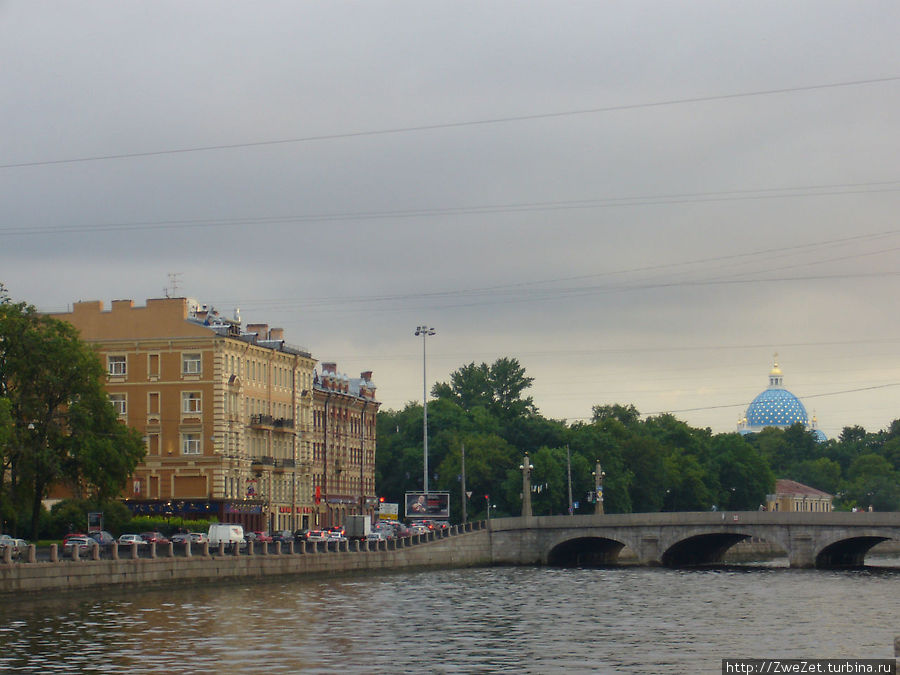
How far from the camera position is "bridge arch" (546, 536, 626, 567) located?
405ft

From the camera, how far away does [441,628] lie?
56.7 metres

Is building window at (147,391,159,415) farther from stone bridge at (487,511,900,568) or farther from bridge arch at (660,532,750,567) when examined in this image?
bridge arch at (660,532,750,567)

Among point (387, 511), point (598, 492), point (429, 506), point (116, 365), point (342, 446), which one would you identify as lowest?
point (387, 511)

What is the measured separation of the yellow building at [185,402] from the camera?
11531 cm

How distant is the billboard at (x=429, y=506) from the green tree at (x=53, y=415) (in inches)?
1470

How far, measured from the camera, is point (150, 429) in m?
117

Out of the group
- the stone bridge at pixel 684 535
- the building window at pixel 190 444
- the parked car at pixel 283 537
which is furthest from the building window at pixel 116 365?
the stone bridge at pixel 684 535

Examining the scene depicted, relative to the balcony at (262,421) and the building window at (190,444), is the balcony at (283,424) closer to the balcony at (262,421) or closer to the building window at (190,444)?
the balcony at (262,421)

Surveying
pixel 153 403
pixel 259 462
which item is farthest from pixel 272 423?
pixel 153 403

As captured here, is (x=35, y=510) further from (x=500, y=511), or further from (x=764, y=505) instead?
(x=764, y=505)

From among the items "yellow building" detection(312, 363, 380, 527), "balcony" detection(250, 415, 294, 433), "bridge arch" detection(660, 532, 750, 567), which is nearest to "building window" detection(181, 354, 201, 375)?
"balcony" detection(250, 415, 294, 433)

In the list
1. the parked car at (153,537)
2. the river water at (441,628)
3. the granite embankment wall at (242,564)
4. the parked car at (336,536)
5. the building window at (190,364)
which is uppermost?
the building window at (190,364)

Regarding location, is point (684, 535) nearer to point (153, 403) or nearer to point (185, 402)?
point (185, 402)

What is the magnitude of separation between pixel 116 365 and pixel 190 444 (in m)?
8.78
